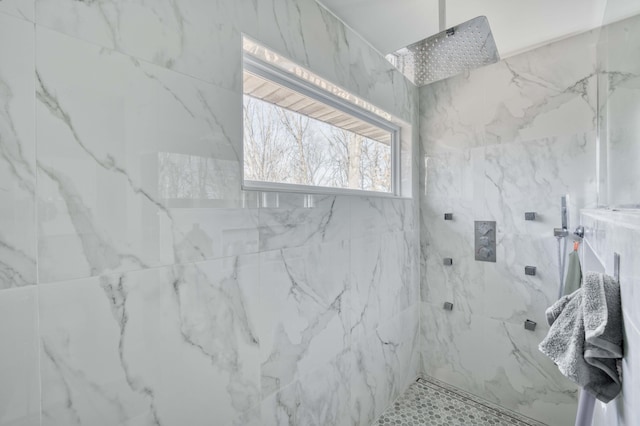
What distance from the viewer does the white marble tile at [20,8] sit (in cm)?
62

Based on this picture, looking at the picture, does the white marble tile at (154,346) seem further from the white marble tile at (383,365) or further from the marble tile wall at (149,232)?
the white marble tile at (383,365)

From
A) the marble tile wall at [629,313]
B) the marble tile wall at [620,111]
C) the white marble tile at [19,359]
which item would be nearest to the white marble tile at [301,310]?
the white marble tile at [19,359]

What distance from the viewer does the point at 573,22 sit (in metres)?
1.55

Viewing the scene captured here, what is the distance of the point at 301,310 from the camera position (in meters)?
1.27

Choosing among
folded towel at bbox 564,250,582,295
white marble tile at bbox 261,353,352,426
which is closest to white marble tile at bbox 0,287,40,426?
white marble tile at bbox 261,353,352,426

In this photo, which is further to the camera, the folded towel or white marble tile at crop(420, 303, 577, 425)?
white marble tile at crop(420, 303, 577, 425)

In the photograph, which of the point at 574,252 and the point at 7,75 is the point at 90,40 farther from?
the point at 574,252

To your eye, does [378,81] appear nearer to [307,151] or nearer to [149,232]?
[307,151]

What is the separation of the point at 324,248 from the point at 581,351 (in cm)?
94

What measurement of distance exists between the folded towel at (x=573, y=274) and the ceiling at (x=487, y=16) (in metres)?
1.08

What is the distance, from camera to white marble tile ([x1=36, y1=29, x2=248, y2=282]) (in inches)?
26.4

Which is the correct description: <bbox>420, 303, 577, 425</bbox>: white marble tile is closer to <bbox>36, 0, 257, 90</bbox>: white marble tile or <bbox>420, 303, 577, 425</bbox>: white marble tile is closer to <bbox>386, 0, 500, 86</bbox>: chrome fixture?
<bbox>386, 0, 500, 86</bbox>: chrome fixture

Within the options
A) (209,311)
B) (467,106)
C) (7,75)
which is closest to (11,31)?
(7,75)

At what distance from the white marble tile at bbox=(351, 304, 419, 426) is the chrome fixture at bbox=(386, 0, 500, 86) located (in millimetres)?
1426
